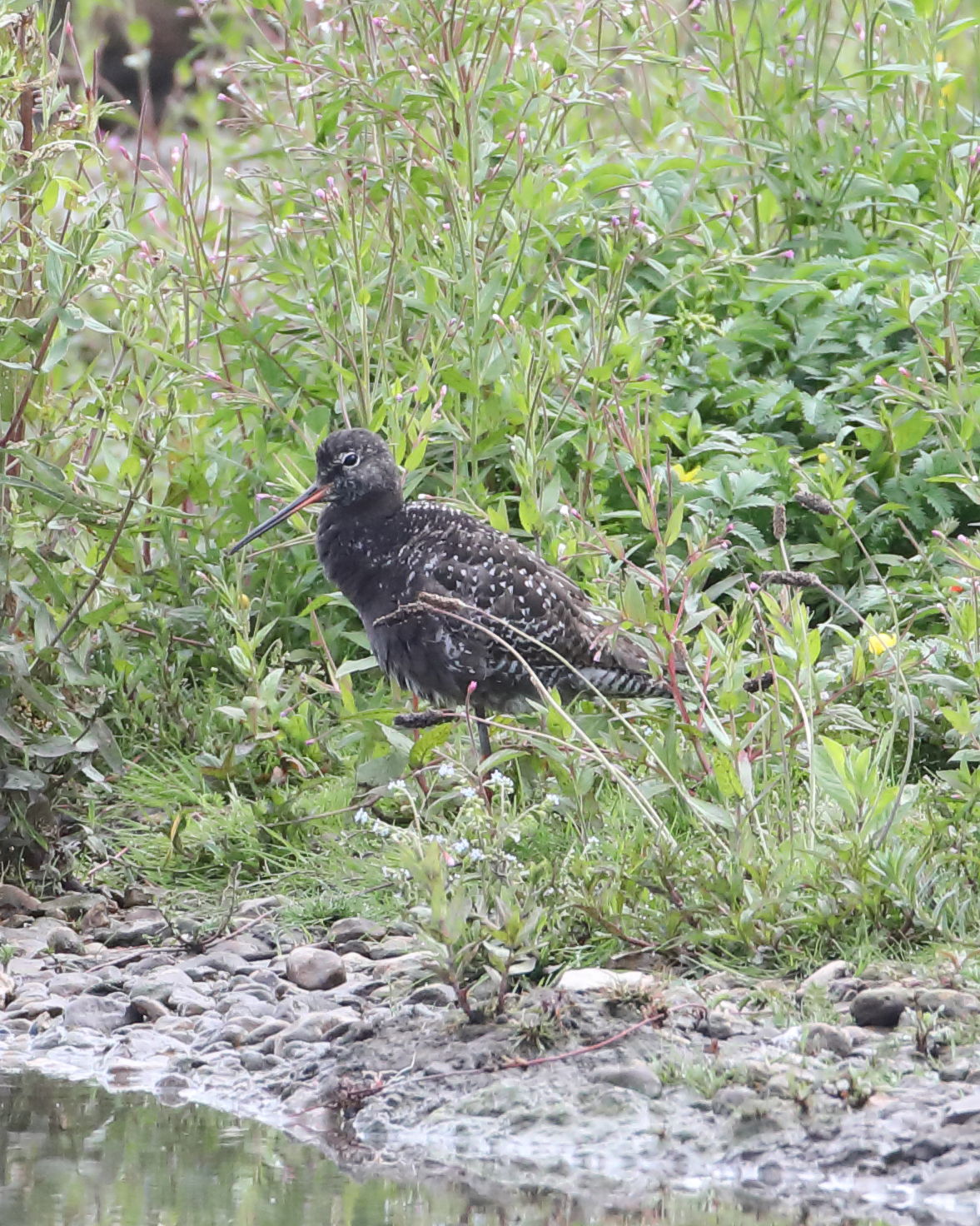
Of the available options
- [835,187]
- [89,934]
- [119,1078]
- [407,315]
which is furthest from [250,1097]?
[835,187]

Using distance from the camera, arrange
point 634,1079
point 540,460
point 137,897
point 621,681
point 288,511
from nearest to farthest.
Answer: point 634,1079
point 137,897
point 621,681
point 540,460
point 288,511

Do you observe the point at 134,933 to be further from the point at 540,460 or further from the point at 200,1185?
the point at 540,460

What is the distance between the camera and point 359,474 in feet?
22.4

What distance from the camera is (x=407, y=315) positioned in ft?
A: 25.4

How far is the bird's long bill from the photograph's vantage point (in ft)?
22.8

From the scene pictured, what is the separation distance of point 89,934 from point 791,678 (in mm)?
2471

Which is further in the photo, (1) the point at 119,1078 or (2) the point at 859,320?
(2) the point at 859,320

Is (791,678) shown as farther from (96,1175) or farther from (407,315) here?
(407,315)

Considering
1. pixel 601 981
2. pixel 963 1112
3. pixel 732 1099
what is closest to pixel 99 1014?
pixel 601 981

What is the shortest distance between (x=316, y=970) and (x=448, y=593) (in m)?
1.58

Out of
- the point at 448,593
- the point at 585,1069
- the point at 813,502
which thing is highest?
the point at 813,502

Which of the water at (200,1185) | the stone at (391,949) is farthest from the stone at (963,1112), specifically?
the stone at (391,949)

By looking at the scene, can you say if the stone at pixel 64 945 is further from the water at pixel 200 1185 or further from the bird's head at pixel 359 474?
the bird's head at pixel 359 474

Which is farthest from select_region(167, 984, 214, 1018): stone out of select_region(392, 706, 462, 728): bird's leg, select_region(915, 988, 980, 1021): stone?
select_region(915, 988, 980, 1021): stone
